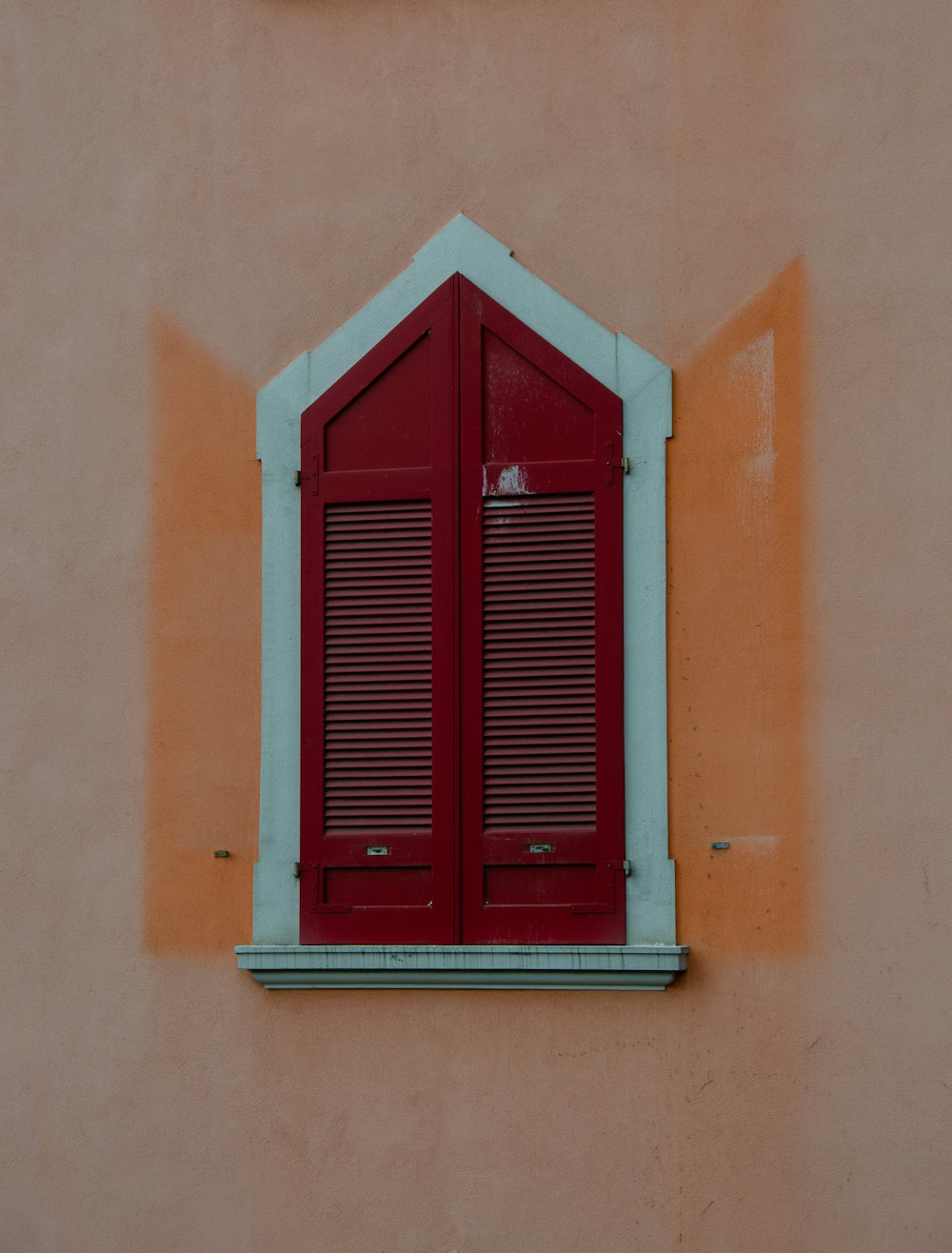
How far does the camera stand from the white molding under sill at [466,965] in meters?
5.61

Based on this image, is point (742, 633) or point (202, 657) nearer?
point (742, 633)

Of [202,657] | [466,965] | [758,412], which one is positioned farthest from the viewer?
[202,657]

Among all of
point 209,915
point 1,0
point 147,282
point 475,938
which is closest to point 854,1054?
point 475,938

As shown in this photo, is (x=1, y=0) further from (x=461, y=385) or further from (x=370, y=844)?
(x=370, y=844)

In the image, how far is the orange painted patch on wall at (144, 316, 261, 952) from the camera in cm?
601

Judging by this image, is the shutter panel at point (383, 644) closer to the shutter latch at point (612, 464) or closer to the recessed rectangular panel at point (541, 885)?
the recessed rectangular panel at point (541, 885)

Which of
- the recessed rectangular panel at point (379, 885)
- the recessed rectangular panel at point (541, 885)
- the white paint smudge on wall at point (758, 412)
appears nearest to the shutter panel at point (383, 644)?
the recessed rectangular panel at point (379, 885)

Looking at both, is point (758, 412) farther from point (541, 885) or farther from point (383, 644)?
point (541, 885)

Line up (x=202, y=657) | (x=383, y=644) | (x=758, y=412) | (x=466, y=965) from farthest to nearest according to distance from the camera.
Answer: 1. (x=202, y=657)
2. (x=383, y=644)
3. (x=758, y=412)
4. (x=466, y=965)

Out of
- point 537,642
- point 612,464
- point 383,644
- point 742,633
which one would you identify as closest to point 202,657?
point 383,644

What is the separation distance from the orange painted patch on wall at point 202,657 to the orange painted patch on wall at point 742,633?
148 cm

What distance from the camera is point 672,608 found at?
19.0 ft

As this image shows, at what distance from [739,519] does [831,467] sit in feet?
1.12

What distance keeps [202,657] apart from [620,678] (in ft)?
4.81
